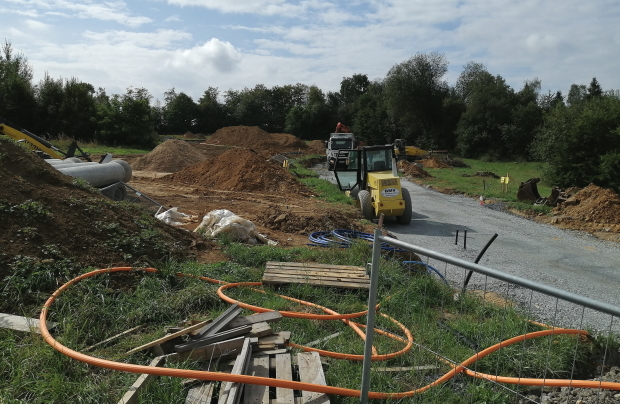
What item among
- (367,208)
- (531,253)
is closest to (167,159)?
(367,208)

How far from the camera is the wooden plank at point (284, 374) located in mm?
3465

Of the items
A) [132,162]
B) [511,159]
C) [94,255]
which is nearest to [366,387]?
[94,255]

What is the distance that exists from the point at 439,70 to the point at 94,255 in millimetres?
48395

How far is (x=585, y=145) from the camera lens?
67.5 ft

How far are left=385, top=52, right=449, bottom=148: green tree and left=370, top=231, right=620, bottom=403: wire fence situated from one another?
143 ft

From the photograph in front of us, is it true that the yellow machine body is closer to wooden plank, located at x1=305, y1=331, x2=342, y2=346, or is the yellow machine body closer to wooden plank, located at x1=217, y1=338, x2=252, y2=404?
wooden plank, located at x1=305, y1=331, x2=342, y2=346

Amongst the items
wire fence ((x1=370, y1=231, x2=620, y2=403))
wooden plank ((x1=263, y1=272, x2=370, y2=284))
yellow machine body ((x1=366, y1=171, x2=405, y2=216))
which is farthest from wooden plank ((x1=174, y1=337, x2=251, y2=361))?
yellow machine body ((x1=366, y1=171, x2=405, y2=216))

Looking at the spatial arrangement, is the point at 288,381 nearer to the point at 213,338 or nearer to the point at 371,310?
the point at 371,310

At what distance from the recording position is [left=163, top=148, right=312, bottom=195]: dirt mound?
796 inches

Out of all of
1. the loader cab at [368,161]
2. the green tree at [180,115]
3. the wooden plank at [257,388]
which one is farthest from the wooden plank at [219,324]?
the green tree at [180,115]

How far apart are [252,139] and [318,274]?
43529mm

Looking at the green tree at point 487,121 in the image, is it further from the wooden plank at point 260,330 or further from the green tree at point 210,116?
the wooden plank at point 260,330

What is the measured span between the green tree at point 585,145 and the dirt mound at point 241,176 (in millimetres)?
11468

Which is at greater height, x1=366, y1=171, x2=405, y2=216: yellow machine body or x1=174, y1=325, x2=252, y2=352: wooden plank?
x1=366, y1=171, x2=405, y2=216: yellow machine body
